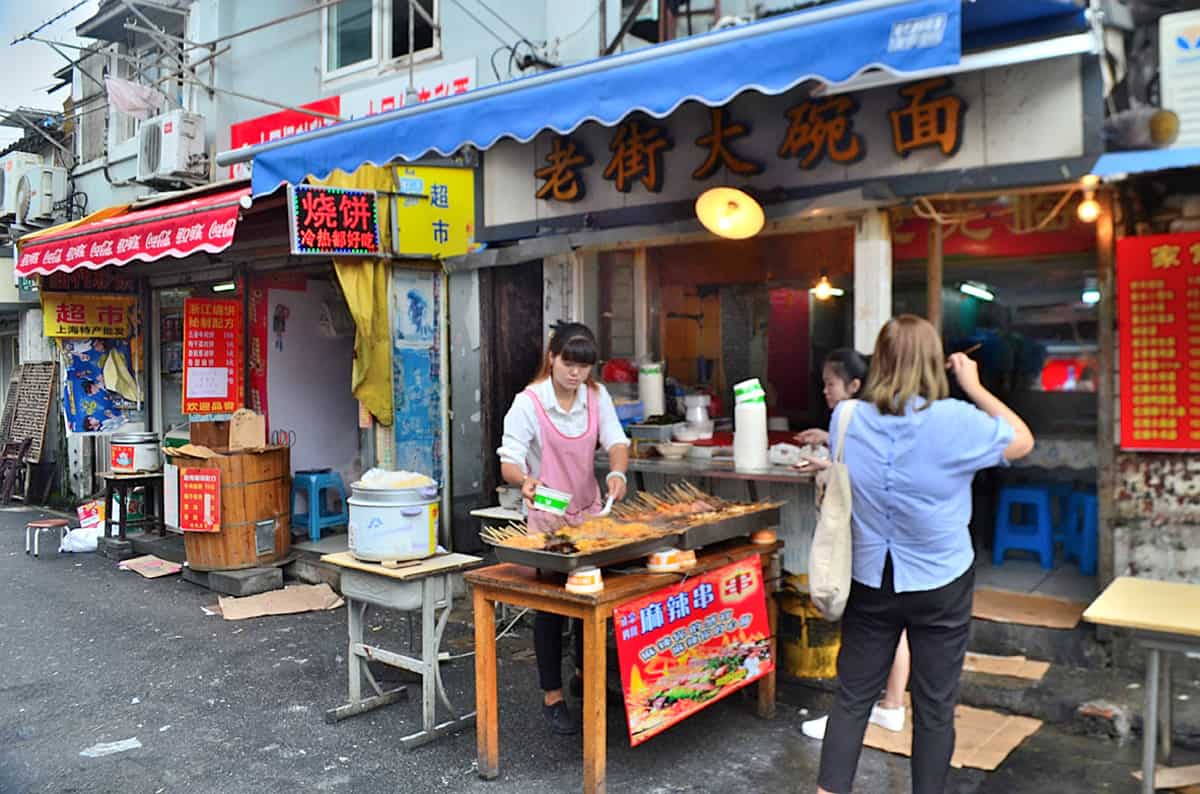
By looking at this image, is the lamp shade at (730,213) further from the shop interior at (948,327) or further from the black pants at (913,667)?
the black pants at (913,667)

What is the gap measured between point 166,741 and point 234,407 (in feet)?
18.7

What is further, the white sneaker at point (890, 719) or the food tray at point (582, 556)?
the white sneaker at point (890, 719)

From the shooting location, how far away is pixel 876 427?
3432 millimetres

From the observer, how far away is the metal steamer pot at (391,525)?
493 cm

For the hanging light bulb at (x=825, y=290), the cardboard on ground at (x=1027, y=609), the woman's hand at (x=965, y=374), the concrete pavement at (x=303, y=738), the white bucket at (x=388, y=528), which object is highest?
the hanging light bulb at (x=825, y=290)

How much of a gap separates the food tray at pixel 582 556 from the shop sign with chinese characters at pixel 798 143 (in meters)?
2.71

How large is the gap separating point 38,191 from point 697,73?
14.1 m

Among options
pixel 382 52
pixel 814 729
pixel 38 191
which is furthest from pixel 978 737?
pixel 38 191

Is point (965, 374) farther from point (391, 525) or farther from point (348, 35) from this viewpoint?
point (348, 35)

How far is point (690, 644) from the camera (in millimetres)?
Result: 4395

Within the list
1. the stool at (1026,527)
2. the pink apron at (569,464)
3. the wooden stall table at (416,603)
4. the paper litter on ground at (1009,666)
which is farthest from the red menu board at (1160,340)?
the wooden stall table at (416,603)

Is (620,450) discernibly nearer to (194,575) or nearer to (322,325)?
(194,575)

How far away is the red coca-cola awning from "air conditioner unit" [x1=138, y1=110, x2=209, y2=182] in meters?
1.07

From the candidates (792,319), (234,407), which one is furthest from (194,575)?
(792,319)
